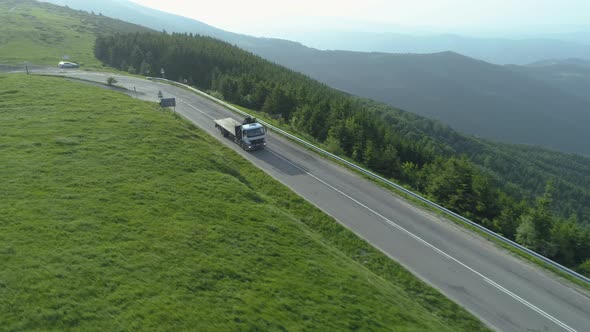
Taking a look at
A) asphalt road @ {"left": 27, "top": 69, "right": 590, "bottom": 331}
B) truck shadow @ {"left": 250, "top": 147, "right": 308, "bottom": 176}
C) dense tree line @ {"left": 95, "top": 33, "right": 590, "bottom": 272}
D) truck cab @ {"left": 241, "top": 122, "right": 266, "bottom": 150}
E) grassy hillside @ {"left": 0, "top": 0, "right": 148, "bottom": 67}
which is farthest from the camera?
grassy hillside @ {"left": 0, "top": 0, "right": 148, "bottom": 67}

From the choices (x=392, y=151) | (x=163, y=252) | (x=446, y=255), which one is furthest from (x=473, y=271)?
(x=392, y=151)

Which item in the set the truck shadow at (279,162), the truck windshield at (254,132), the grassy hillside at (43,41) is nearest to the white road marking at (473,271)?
the truck shadow at (279,162)

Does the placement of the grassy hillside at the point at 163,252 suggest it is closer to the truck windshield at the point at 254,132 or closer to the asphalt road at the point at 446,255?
the asphalt road at the point at 446,255

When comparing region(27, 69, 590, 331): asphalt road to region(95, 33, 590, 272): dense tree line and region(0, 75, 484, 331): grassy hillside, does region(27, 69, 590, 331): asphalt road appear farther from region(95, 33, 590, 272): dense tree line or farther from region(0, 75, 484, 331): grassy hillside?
region(95, 33, 590, 272): dense tree line

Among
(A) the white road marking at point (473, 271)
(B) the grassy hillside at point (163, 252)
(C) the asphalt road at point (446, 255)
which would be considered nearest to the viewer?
(B) the grassy hillside at point (163, 252)

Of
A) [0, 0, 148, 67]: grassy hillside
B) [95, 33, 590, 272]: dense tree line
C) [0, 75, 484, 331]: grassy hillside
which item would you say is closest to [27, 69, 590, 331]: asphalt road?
[0, 75, 484, 331]: grassy hillside

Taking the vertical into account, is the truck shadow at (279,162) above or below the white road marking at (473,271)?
below

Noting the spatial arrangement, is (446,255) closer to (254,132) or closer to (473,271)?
(473,271)
